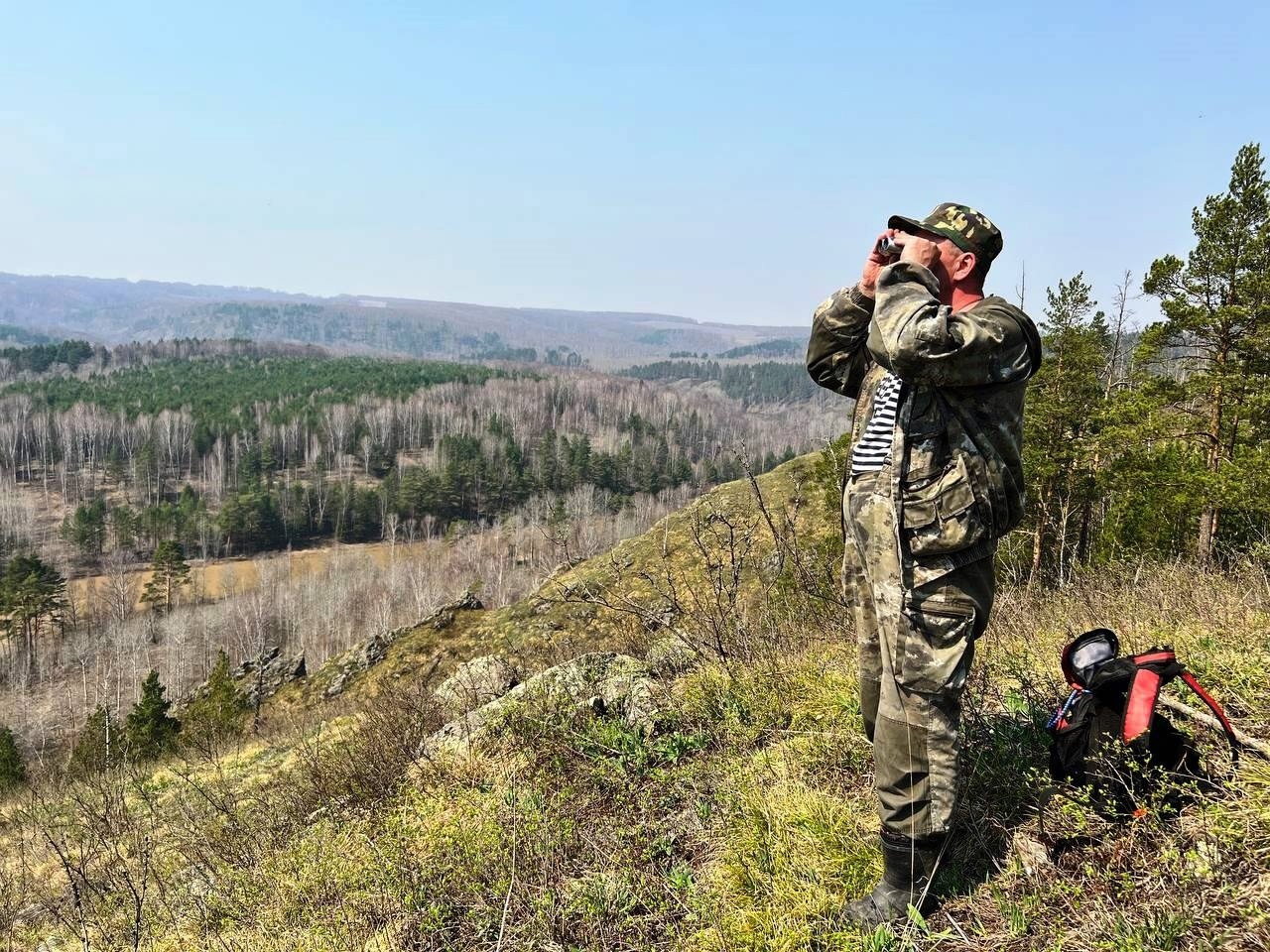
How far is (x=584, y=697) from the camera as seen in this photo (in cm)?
Result: 448

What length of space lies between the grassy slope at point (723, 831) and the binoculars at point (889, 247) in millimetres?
1925

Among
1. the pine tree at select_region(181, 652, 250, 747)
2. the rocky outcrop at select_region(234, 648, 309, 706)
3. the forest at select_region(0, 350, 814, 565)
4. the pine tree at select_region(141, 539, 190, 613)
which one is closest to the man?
the pine tree at select_region(181, 652, 250, 747)

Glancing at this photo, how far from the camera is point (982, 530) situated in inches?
84.9

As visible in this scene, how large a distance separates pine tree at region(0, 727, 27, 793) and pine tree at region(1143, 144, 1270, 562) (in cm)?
2830

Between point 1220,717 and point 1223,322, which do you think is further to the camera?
point 1223,322

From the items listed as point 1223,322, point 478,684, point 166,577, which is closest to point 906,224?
point 478,684

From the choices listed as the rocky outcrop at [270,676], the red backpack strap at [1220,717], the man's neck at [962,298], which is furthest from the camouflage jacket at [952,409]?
the rocky outcrop at [270,676]

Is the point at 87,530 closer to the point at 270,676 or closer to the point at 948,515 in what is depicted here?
the point at 270,676

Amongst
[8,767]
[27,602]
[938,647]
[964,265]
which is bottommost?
[27,602]

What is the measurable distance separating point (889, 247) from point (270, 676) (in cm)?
2969

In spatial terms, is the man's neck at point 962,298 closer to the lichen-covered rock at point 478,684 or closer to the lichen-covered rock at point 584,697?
the lichen-covered rock at point 584,697

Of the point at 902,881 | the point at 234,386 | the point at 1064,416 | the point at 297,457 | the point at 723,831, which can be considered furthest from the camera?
the point at 234,386

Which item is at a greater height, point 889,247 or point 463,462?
point 889,247

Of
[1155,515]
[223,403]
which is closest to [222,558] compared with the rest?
[223,403]
